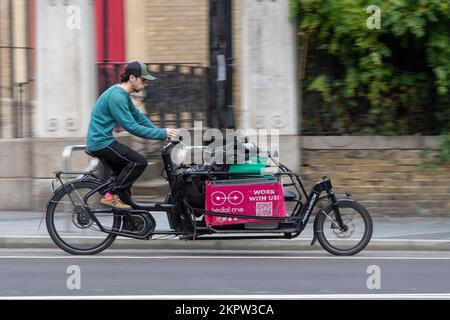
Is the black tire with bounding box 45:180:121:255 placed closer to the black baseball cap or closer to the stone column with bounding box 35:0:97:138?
the black baseball cap

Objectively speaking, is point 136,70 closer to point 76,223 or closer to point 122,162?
point 122,162

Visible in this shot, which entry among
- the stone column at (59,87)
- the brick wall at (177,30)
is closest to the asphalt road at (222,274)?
the stone column at (59,87)

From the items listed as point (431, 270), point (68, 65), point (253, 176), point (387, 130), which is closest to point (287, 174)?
point (253, 176)

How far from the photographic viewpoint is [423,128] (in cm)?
1363


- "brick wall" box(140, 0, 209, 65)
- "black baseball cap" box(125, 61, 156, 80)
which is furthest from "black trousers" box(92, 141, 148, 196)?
"brick wall" box(140, 0, 209, 65)

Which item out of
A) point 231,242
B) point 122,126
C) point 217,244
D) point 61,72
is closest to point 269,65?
point 61,72

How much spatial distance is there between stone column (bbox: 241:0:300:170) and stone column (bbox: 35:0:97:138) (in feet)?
8.11

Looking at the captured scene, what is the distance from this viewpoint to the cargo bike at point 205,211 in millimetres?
9766

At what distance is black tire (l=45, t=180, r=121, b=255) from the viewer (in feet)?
32.1

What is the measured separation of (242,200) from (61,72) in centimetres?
477

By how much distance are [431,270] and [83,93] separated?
249 inches

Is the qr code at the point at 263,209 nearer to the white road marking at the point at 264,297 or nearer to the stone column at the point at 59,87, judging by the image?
the white road marking at the point at 264,297

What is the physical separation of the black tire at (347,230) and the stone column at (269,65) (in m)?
3.31

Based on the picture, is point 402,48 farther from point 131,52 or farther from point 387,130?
point 131,52
